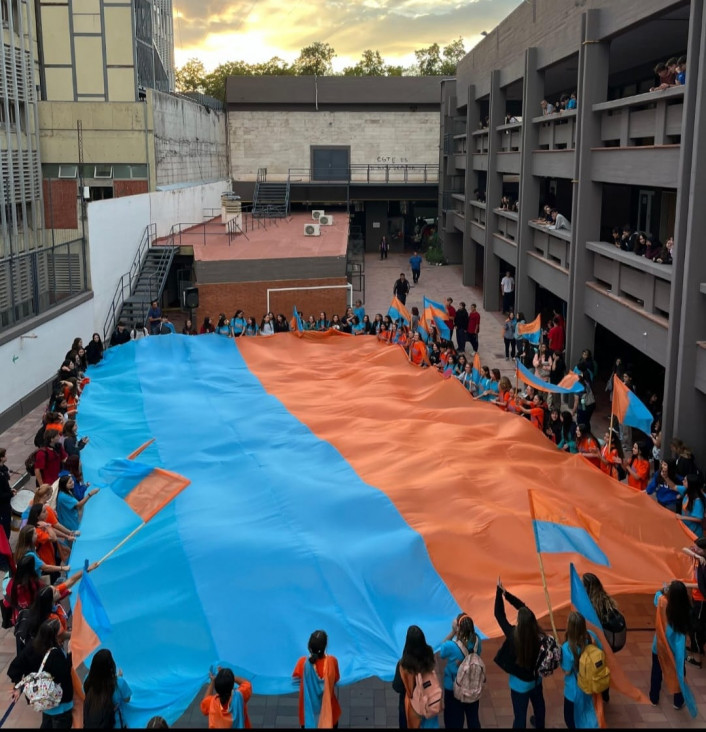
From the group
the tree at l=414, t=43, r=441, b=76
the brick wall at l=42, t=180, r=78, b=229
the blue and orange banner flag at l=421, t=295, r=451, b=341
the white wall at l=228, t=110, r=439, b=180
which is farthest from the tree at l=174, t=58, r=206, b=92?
the blue and orange banner flag at l=421, t=295, r=451, b=341

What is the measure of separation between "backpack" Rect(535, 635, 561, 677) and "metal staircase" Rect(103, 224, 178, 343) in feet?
61.3

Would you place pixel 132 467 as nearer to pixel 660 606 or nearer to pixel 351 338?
pixel 660 606

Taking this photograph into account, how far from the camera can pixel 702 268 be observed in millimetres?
12430

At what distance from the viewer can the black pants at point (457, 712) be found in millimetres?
7246

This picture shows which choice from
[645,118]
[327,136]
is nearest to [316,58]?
[327,136]

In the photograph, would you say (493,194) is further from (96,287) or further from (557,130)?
(96,287)

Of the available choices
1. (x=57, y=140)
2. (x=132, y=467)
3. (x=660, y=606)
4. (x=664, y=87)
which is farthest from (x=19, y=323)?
(x=57, y=140)

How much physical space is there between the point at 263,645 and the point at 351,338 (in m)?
12.8

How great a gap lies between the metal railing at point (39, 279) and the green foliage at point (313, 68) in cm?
7344

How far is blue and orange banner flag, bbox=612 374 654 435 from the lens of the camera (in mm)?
11859

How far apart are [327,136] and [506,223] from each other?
23685 millimetres

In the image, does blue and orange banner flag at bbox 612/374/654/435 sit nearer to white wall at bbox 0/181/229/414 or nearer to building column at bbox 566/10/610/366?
building column at bbox 566/10/610/366

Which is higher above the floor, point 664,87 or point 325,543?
point 664,87

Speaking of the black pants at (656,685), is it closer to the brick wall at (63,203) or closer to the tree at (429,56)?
the brick wall at (63,203)
